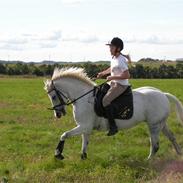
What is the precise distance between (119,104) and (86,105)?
0.79 meters

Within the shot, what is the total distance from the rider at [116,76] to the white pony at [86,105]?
0.33m

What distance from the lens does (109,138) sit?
49.0ft

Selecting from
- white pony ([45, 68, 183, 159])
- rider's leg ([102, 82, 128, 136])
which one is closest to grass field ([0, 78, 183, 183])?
white pony ([45, 68, 183, 159])

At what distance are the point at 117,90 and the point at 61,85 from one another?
1.41 metres

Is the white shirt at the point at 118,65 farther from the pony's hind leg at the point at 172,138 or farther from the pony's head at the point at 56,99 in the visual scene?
the pony's hind leg at the point at 172,138

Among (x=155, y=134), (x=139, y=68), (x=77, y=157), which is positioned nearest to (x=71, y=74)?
(x=77, y=157)

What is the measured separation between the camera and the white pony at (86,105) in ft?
35.7

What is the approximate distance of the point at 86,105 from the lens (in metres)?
11.0

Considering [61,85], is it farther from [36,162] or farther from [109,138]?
[109,138]

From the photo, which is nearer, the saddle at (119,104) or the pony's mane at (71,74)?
the saddle at (119,104)

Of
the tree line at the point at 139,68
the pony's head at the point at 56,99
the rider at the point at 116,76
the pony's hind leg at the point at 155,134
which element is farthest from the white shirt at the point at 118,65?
the tree line at the point at 139,68

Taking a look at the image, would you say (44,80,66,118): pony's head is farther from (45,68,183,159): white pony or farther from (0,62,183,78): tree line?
(0,62,183,78): tree line

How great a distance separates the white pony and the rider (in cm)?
33

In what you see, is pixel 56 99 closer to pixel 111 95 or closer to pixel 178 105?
pixel 111 95
